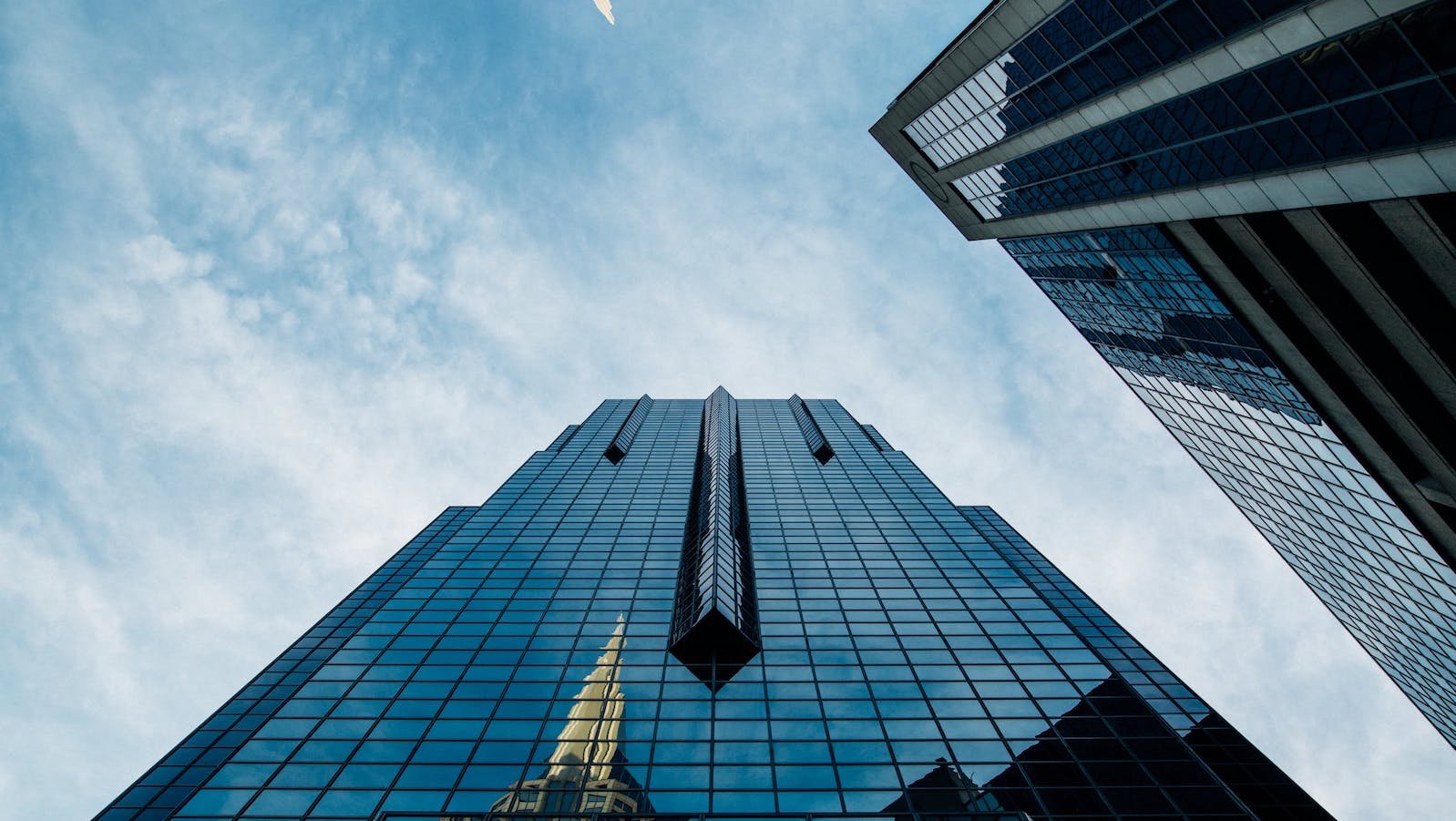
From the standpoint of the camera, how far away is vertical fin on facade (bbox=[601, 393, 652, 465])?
3209 inches

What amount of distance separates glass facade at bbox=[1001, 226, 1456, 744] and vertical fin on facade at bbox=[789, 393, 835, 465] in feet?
102

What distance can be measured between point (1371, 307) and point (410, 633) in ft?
156

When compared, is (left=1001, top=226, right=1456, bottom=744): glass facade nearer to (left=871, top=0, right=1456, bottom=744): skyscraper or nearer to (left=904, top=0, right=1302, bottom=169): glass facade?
(left=871, top=0, right=1456, bottom=744): skyscraper

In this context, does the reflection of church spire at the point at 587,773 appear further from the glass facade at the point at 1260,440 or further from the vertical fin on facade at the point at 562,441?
the vertical fin on facade at the point at 562,441

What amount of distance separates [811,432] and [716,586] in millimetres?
54066

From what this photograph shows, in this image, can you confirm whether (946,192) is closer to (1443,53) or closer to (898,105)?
(898,105)

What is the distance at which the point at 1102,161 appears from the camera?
3547 cm

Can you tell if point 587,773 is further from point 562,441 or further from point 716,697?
point 562,441

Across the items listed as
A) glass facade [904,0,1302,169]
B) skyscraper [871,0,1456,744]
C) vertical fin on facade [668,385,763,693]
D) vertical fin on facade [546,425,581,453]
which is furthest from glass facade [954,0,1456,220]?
vertical fin on facade [546,425,581,453]

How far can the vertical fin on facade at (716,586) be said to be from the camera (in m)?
36.2

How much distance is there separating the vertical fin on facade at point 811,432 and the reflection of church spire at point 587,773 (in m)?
49.8

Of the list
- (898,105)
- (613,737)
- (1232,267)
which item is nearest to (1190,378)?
(1232,267)

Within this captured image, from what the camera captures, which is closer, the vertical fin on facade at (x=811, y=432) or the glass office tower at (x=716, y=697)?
the glass office tower at (x=716, y=697)

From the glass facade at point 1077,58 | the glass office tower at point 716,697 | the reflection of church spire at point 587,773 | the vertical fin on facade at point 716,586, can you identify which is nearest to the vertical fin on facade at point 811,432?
the vertical fin on facade at point 716,586
